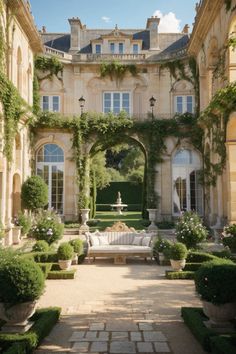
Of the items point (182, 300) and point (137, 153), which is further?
point (137, 153)

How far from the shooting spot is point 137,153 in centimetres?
4625

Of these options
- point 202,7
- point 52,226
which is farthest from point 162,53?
point 52,226

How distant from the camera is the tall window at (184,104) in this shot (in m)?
24.0

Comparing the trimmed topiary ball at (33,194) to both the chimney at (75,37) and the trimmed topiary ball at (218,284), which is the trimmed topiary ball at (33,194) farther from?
the trimmed topiary ball at (218,284)

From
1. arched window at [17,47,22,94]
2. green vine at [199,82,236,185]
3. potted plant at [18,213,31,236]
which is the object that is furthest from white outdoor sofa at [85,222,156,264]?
arched window at [17,47,22,94]

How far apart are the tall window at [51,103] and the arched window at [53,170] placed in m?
2.63

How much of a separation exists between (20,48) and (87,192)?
860 cm

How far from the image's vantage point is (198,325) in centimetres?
595

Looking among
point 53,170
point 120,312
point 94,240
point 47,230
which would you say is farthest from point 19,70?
point 120,312

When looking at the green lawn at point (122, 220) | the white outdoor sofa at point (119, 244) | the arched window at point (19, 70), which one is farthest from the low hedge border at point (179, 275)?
the arched window at point (19, 70)

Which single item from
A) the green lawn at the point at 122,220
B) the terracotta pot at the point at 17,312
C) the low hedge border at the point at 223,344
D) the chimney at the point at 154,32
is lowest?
the low hedge border at the point at 223,344

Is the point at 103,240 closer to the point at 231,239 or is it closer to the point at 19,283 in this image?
the point at 231,239

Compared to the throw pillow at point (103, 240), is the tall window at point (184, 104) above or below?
above

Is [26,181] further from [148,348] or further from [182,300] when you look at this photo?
[148,348]
